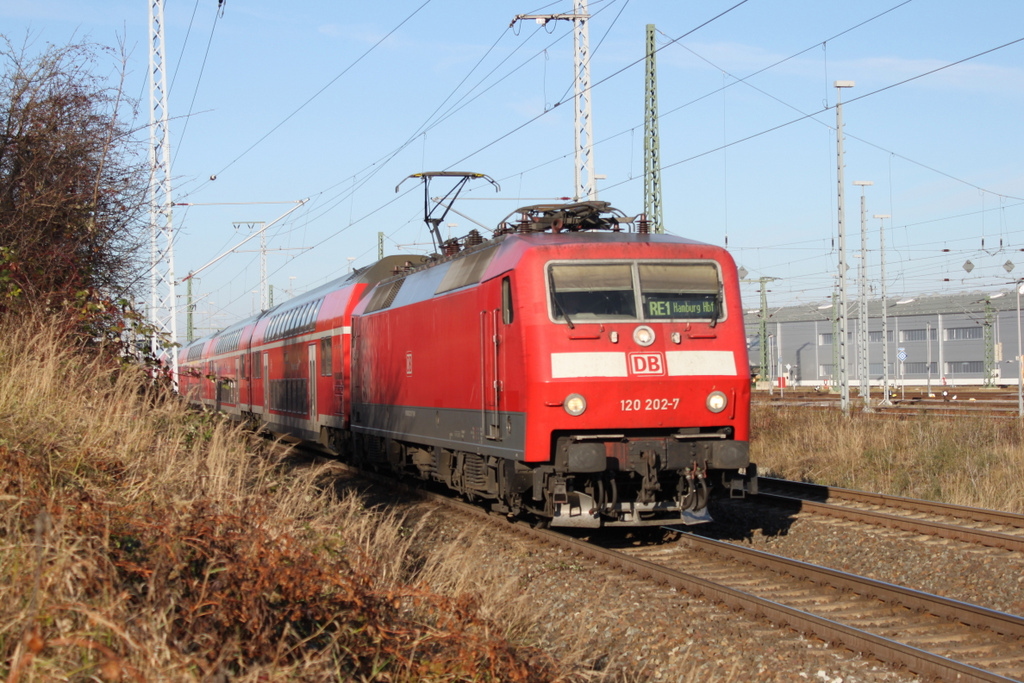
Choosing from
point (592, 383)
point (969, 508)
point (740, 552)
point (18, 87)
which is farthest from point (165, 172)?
point (969, 508)

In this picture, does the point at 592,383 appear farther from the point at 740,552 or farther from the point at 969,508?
the point at 969,508

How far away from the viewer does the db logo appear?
32.5ft

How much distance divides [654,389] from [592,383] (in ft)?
→ 2.10

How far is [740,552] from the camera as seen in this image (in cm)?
1004

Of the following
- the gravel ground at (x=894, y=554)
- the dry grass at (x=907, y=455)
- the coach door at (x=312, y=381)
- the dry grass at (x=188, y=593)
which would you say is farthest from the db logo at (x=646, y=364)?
the coach door at (x=312, y=381)

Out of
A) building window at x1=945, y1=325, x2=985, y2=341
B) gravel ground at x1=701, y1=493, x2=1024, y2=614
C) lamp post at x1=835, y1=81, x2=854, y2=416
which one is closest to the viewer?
gravel ground at x1=701, y1=493, x2=1024, y2=614

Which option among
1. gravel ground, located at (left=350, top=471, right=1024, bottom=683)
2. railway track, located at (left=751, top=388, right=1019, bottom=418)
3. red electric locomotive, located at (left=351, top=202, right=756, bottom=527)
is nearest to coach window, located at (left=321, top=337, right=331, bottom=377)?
gravel ground, located at (left=350, top=471, right=1024, bottom=683)

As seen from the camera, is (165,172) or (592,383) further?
(165,172)

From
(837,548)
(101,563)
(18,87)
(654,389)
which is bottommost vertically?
(837,548)

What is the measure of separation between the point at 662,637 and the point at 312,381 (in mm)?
14394

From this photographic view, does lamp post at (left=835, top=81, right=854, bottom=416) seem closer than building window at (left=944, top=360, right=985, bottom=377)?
Yes

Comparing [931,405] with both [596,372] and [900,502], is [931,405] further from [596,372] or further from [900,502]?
[596,372]

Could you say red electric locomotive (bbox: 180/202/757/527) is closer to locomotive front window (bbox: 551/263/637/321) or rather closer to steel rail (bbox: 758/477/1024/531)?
locomotive front window (bbox: 551/263/637/321)

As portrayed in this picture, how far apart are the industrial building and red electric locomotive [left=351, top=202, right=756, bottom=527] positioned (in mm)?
45481
